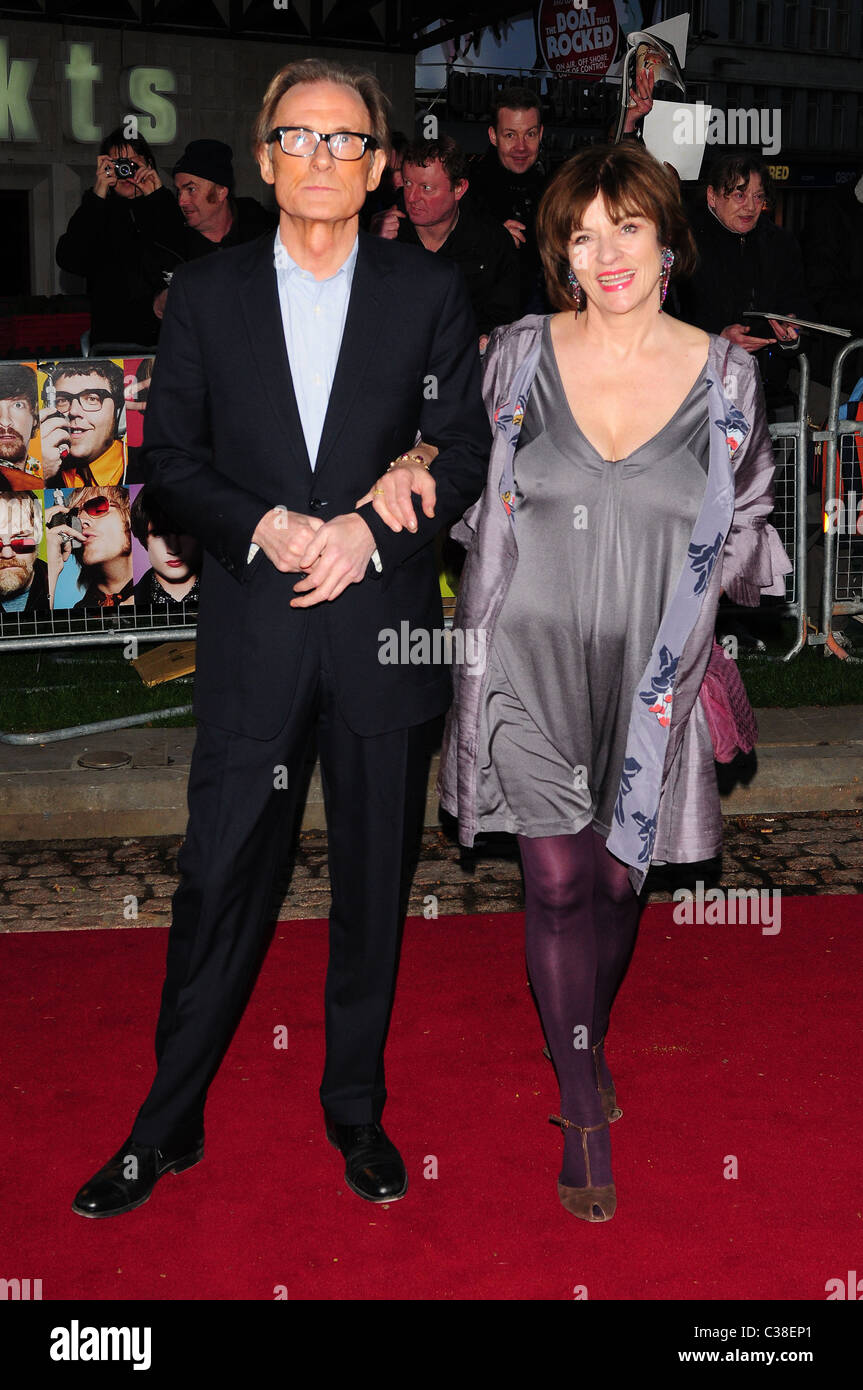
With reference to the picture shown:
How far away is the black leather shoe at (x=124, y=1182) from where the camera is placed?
3.53 metres

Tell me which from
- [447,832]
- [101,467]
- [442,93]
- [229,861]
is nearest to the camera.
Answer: [229,861]

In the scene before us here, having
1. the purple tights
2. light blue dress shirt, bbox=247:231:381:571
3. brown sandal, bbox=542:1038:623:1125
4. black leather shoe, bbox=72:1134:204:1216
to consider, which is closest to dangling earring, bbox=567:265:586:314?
light blue dress shirt, bbox=247:231:381:571

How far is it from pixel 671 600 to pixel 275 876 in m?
1.09

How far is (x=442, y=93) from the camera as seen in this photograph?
4272 centimetres

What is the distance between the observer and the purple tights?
3607 millimetres

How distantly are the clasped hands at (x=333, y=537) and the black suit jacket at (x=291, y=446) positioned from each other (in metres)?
0.04

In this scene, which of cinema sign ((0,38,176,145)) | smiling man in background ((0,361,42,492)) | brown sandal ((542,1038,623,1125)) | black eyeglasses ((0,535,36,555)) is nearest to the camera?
brown sandal ((542,1038,623,1125))

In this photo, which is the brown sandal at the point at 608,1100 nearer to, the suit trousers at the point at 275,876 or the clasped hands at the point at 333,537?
the suit trousers at the point at 275,876

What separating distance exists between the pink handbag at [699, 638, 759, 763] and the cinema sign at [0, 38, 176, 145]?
15.6m

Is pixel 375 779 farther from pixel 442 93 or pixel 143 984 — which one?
pixel 442 93

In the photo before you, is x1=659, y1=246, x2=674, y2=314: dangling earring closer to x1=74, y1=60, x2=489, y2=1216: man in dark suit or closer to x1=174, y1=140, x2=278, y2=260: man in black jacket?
x1=74, y1=60, x2=489, y2=1216: man in dark suit

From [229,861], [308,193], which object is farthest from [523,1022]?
[308,193]
